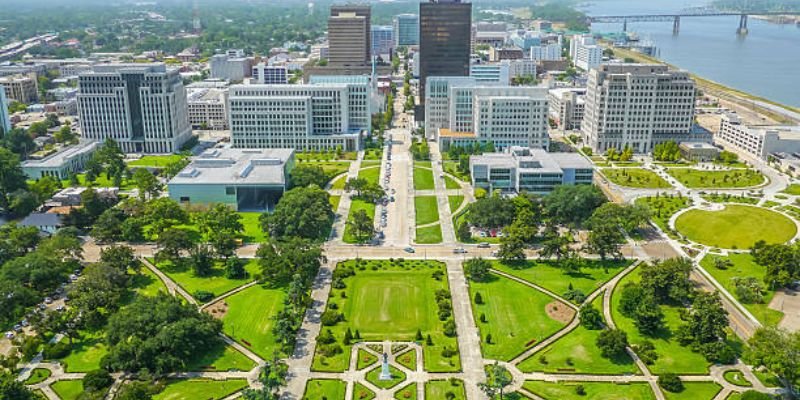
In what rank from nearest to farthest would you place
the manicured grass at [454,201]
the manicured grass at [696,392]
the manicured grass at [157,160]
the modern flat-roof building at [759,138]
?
1. the manicured grass at [696,392]
2. the manicured grass at [454,201]
3. the modern flat-roof building at [759,138]
4. the manicured grass at [157,160]

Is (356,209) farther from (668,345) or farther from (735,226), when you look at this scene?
(735,226)

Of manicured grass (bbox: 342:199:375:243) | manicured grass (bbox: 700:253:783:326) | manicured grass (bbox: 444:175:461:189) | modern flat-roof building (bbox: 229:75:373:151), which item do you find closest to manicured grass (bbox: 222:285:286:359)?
manicured grass (bbox: 342:199:375:243)

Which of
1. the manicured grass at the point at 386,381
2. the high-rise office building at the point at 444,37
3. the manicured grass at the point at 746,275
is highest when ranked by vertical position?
the high-rise office building at the point at 444,37

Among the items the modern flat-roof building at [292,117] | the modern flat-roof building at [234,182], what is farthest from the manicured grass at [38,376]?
the modern flat-roof building at [292,117]

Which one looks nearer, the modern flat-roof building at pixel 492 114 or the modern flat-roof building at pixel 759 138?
the modern flat-roof building at pixel 759 138

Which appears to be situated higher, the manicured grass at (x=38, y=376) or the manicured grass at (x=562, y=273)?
the manicured grass at (x=562, y=273)

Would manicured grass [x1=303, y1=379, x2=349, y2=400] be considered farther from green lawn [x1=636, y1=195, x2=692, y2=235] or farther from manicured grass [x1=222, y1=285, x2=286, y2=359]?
green lawn [x1=636, y1=195, x2=692, y2=235]

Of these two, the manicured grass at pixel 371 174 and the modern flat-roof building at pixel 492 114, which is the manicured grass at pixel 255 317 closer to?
the manicured grass at pixel 371 174
